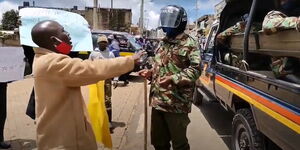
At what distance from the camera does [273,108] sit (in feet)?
10.8

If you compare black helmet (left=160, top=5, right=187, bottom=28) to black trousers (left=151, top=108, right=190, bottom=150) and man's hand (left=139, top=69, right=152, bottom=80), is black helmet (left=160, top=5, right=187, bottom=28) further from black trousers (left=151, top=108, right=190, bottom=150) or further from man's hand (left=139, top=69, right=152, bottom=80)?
black trousers (left=151, top=108, right=190, bottom=150)

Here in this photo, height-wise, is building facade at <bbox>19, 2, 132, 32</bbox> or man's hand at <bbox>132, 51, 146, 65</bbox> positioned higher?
building facade at <bbox>19, 2, 132, 32</bbox>

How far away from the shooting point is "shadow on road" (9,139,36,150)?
17.3 feet

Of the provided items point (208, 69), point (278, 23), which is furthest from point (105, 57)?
point (278, 23)

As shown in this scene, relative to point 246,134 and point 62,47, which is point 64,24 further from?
point 246,134

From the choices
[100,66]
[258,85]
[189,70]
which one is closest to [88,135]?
[100,66]

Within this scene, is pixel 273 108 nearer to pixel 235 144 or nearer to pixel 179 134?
pixel 179 134

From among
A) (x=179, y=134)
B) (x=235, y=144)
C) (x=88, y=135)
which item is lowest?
(x=235, y=144)

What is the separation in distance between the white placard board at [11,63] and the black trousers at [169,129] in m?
2.26

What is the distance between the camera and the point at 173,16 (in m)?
3.57

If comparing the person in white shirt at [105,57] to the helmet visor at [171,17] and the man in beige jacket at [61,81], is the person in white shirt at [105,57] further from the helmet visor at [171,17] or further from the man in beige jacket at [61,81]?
the man in beige jacket at [61,81]

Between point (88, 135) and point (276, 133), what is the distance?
162 cm

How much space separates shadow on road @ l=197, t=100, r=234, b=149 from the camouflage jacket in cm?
242

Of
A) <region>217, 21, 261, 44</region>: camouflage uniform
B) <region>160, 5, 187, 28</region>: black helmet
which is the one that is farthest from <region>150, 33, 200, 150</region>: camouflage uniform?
<region>217, 21, 261, 44</region>: camouflage uniform
